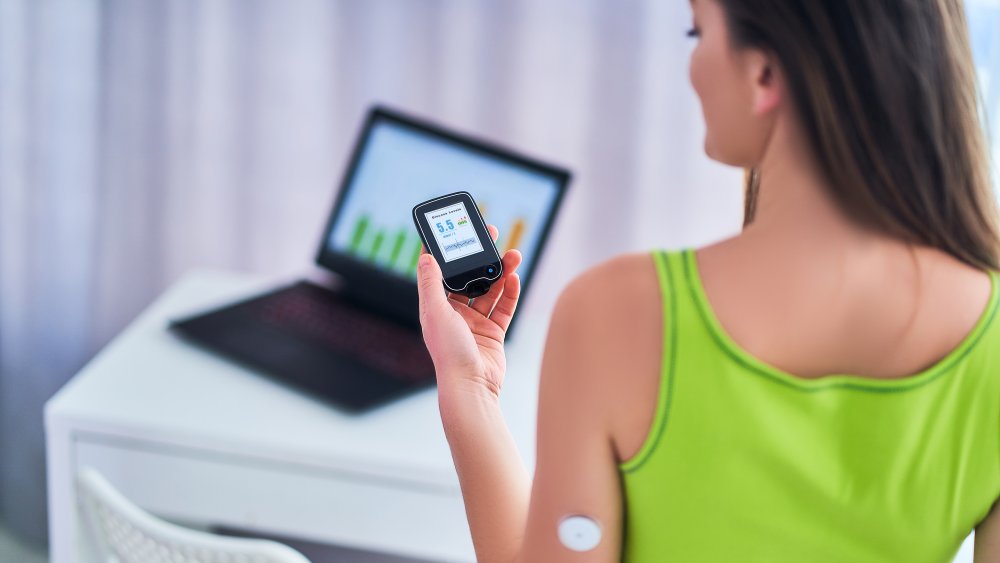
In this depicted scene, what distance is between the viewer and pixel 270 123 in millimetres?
1841

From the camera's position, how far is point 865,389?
0.61 meters

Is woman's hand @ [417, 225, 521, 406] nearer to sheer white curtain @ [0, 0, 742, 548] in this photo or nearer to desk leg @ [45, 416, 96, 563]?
desk leg @ [45, 416, 96, 563]

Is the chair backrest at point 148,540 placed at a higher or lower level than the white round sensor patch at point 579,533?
lower

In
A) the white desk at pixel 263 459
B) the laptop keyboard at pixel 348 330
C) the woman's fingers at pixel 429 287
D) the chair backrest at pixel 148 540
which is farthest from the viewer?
the laptop keyboard at pixel 348 330

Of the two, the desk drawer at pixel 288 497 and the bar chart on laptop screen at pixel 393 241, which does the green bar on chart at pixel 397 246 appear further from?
the desk drawer at pixel 288 497

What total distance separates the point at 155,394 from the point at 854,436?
3.12 ft

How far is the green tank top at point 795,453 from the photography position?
594 mm

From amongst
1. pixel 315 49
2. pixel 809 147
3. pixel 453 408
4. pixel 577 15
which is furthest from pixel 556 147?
pixel 809 147

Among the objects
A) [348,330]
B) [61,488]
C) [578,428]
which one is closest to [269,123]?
[348,330]

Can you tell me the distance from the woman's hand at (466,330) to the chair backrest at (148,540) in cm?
29

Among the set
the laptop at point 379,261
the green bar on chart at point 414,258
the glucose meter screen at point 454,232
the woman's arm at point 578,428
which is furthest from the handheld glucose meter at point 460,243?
the green bar on chart at point 414,258

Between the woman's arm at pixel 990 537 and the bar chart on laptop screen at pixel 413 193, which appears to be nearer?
the woman's arm at pixel 990 537

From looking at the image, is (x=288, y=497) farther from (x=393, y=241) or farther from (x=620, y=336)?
(x=620, y=336)

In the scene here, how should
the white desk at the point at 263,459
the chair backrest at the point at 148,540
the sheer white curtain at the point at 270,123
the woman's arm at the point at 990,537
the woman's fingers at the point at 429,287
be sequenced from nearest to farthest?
the woman's arm at the point at 990,537 → the woman's fingers at the point at 429,287 → the chair backrest at the point at 148,540 → the white desk at the point at 263,459 → the sheer white curtain at the point at 270,123
